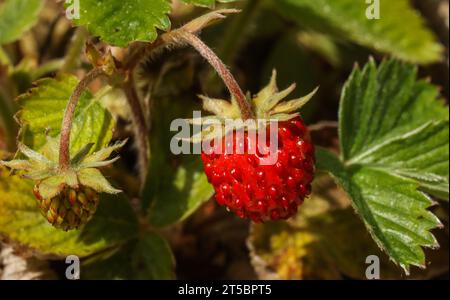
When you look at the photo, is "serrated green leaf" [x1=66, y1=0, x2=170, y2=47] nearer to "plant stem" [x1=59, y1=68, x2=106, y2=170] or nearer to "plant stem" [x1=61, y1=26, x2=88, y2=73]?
"plant stem" [x1=59, y1=68, x2=106, y2=170]

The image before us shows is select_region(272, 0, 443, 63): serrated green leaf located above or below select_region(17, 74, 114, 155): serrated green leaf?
above

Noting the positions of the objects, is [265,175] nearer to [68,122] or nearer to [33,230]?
[68,122]

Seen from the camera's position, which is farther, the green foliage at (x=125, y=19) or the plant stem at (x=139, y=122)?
the plant stem at (x=139, y=122)

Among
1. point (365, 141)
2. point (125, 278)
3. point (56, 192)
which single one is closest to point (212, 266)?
point (125, 278)

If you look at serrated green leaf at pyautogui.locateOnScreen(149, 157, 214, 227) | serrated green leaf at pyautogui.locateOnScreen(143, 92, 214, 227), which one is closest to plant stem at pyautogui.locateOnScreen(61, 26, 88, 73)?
serrated green leaf at pyautogui.locateOnScreen(143, 92, 214, 227)

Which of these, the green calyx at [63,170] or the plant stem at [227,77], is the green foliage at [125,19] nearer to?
the plant stem at [227,77]

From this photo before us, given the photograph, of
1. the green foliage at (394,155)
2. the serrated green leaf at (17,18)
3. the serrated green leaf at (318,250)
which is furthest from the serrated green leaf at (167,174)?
the serrated green leaf at (17,18)

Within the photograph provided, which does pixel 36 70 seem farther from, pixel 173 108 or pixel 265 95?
pixel 265 95
